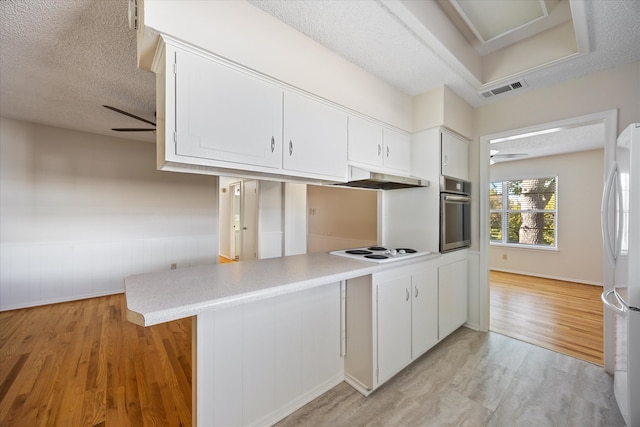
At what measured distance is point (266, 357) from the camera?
154cm

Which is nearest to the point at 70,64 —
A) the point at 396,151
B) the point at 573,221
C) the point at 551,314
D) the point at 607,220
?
the point at 396,151

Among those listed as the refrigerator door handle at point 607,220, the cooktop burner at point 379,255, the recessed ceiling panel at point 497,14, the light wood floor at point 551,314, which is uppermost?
the recessed ceiling panel at point 497,14

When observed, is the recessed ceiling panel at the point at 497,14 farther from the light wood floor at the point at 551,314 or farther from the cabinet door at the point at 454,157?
the light wood floor at the point at 551,314

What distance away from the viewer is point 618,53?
1.96 meters

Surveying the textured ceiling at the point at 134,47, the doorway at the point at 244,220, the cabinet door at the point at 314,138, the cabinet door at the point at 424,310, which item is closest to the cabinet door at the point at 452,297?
the cabinet door at the point at 424,310

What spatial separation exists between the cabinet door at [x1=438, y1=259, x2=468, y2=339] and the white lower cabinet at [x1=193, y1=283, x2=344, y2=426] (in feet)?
3.60

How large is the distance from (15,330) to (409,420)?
399cm

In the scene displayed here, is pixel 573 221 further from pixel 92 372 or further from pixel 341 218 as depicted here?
pixel 92 372

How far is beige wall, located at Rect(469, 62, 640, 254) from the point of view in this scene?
2078 mm

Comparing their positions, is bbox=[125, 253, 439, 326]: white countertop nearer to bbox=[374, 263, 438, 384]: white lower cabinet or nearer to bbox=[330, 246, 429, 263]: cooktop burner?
bbox=[330, 246, 429, 263]: cooktop burner

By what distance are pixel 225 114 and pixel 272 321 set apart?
122 centimetres

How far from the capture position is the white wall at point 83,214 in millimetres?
3406

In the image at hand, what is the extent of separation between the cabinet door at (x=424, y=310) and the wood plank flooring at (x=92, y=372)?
66.9 inches

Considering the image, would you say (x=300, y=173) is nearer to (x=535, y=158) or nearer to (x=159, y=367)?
(x=159, y=367)
